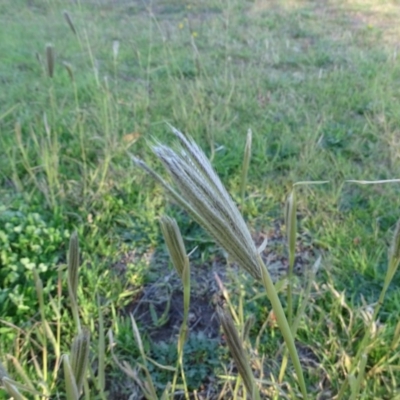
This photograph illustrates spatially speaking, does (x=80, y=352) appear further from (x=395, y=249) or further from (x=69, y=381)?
(x=395, y=249)

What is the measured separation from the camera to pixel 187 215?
1.59 meters

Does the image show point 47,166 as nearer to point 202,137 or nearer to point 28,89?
point 202,137

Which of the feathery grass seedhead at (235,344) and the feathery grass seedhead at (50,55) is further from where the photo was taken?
the feathery grass seedhead at (50,55)

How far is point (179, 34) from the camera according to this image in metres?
3.34

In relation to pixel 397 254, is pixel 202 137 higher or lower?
lower

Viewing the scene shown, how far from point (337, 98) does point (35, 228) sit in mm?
1653

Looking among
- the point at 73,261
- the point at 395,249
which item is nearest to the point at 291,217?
the point at 395,249

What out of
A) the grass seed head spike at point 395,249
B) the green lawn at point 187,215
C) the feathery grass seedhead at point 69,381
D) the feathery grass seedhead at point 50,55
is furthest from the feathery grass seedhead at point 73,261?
the feathery grass seedhead at point 50,55

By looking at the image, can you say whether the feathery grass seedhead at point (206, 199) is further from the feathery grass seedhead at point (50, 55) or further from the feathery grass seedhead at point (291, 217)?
the feathery grass seedhead at point (50, 55)

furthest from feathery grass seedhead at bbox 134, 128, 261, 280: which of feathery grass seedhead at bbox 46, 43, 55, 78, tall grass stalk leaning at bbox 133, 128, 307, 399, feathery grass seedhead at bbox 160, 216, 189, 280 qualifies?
feathery grass seedhead at bbox 46, 43, 55, 78

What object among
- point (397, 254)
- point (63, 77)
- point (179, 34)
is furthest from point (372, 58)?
point (397, 254)

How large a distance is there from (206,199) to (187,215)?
3.96 feet

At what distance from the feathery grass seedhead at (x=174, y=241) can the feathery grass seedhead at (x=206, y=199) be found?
0.33 ft

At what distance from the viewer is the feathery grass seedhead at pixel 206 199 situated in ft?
1.23
